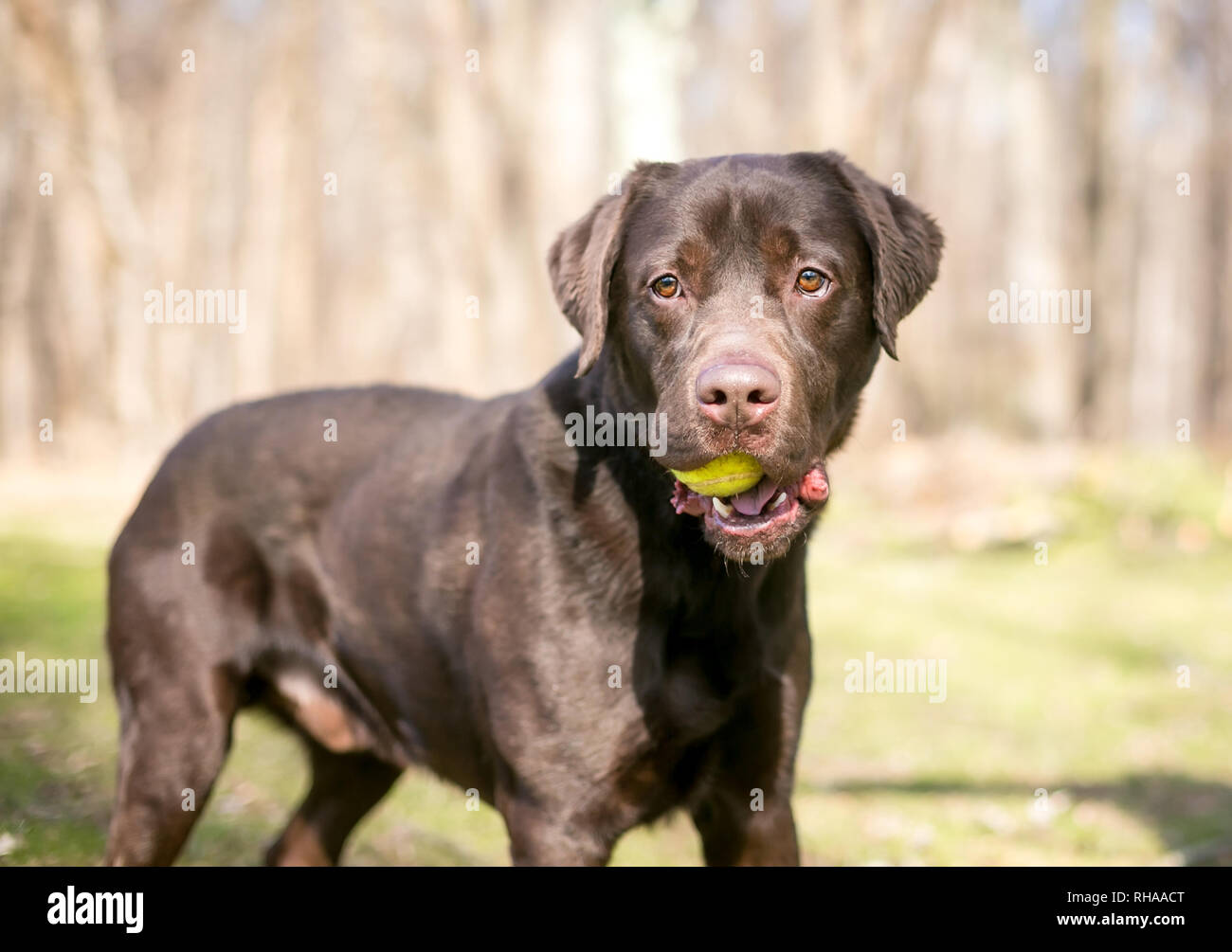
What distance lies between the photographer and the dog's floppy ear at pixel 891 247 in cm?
326

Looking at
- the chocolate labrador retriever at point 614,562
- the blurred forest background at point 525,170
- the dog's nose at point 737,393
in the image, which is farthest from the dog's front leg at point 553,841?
the blurred forest background at point 525,170

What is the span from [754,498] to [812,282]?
611mm

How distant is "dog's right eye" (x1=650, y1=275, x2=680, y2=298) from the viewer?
3.20 meters

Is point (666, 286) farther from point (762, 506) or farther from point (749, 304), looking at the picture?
point (762, 506)

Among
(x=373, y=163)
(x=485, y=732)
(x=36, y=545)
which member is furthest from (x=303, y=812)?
(x=373, y=163)

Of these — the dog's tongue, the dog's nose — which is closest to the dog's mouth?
the dog's tongue

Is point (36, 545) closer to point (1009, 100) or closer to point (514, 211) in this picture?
point (514, 211)

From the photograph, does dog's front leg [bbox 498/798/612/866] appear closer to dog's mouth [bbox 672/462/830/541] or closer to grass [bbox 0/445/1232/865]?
grass [bbox 0/445/1232/865]

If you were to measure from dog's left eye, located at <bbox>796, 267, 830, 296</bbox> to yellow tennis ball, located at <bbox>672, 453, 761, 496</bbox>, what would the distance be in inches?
21.5

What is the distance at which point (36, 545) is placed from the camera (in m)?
9.56

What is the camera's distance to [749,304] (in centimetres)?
308

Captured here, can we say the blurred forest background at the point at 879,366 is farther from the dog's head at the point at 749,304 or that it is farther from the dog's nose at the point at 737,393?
the dog's nose at the point at 737,393

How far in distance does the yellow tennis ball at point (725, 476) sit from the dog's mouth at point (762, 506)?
0.10ft

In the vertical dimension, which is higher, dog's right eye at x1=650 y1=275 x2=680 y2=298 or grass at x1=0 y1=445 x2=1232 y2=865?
dog's right eye at x1=650 y1=275 x2=680 y2=298
